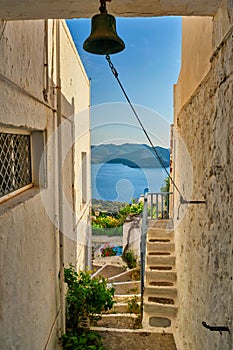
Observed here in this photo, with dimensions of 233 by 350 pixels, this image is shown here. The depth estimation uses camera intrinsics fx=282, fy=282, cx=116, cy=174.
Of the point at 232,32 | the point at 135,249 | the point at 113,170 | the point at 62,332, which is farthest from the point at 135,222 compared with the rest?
the point at 232,32

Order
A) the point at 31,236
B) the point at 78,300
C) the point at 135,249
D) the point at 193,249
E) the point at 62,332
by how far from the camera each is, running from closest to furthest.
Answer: the point at 31,236 → the point at 193,249 → the point at 62,332 → the point at 78,300 → the point at 135,249

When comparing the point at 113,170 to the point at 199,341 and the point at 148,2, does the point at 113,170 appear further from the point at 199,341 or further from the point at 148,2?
the point at 148,2

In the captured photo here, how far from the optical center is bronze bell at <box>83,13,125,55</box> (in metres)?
1.69

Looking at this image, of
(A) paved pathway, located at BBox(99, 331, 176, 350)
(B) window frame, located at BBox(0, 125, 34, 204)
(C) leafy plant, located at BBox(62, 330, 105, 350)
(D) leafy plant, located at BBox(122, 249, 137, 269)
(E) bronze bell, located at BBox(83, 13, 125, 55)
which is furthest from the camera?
(D) leafy plant, located at BBox(122, 249, 137, 269)

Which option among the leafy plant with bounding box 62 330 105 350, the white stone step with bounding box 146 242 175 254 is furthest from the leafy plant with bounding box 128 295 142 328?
the leafy plant with bounding box 62 330 105 350

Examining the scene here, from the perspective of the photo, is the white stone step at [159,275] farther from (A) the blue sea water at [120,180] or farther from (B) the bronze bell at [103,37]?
(B) the bronze bell at [103,37]

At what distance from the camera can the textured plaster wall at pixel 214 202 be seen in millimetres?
1702

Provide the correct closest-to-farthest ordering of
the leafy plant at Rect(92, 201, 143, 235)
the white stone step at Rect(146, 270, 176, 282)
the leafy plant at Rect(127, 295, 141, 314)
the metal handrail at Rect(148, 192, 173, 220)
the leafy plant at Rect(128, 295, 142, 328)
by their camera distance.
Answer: the leafy plant at Rect(128, 295, 142, 328) < the white stone step at Rect(146, 270, 176, 282) < the leafy plant at Rect(127, 295, 141, 314) < the metal handrail at Rect(148, 192, 173, 220) < the leafy plant at Rect(92, 201, 143, 235)

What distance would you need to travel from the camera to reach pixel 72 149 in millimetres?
5250

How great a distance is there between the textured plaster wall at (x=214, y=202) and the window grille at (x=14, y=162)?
5.06 feet

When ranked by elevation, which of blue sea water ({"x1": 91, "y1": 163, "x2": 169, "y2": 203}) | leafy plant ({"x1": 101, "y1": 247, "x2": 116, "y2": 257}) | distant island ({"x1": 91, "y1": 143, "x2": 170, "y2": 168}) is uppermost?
distant island ({"x1": 91, "y1": 143, "x2": 170, "y2": 168})

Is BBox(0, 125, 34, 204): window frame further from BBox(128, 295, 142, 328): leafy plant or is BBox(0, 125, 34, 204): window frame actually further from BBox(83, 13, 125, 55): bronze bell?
BBox(128, 295, 142, 328): leafy plant

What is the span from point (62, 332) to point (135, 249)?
687 cm

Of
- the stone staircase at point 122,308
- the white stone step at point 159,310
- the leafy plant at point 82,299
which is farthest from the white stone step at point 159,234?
the leafy plant at point 82,299
